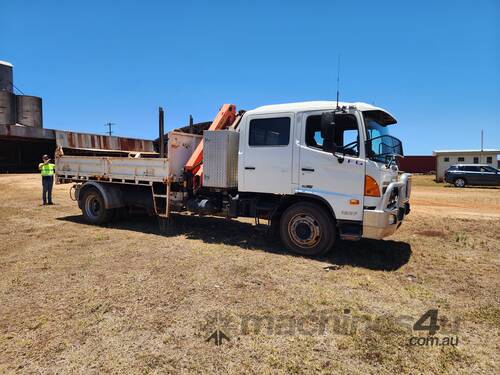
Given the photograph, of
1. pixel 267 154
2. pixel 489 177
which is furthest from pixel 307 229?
pixel 489 177

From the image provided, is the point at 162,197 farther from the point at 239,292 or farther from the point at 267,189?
the point at 239,292

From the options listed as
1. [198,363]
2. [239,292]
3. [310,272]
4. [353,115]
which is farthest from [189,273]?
[353,115]

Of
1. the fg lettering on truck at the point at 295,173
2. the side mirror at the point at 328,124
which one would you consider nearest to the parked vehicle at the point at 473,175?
the fg lettering on truck at the point at 295,173

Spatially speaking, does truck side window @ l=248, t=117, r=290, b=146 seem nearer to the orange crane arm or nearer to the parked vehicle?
the orange crane arm

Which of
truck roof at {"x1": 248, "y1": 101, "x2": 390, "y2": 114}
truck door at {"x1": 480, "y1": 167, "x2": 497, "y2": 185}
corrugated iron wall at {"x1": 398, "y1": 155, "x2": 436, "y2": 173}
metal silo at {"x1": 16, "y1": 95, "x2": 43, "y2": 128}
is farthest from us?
corrugated iron wall at {"x1": 398, "y1": 155, "x2": 436, "y2": 173}

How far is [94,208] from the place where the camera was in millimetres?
9703

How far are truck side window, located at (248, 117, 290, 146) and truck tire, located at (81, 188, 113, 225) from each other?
4.60 meters

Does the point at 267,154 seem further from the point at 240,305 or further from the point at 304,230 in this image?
the point at 240,305

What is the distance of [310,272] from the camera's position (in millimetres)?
5703

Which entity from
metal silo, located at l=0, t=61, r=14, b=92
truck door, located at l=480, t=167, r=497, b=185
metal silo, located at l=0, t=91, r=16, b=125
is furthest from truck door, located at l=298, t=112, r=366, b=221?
metal silo, located at l=0, t=61, r=14, b=92

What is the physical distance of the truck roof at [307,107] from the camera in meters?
6.27

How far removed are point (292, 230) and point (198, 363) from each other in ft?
12.7

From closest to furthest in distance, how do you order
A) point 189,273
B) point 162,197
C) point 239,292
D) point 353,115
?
point 239,292 → point 189,273 → point 353,115 → point 162,197

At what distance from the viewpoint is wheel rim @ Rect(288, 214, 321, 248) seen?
21.5 ft
